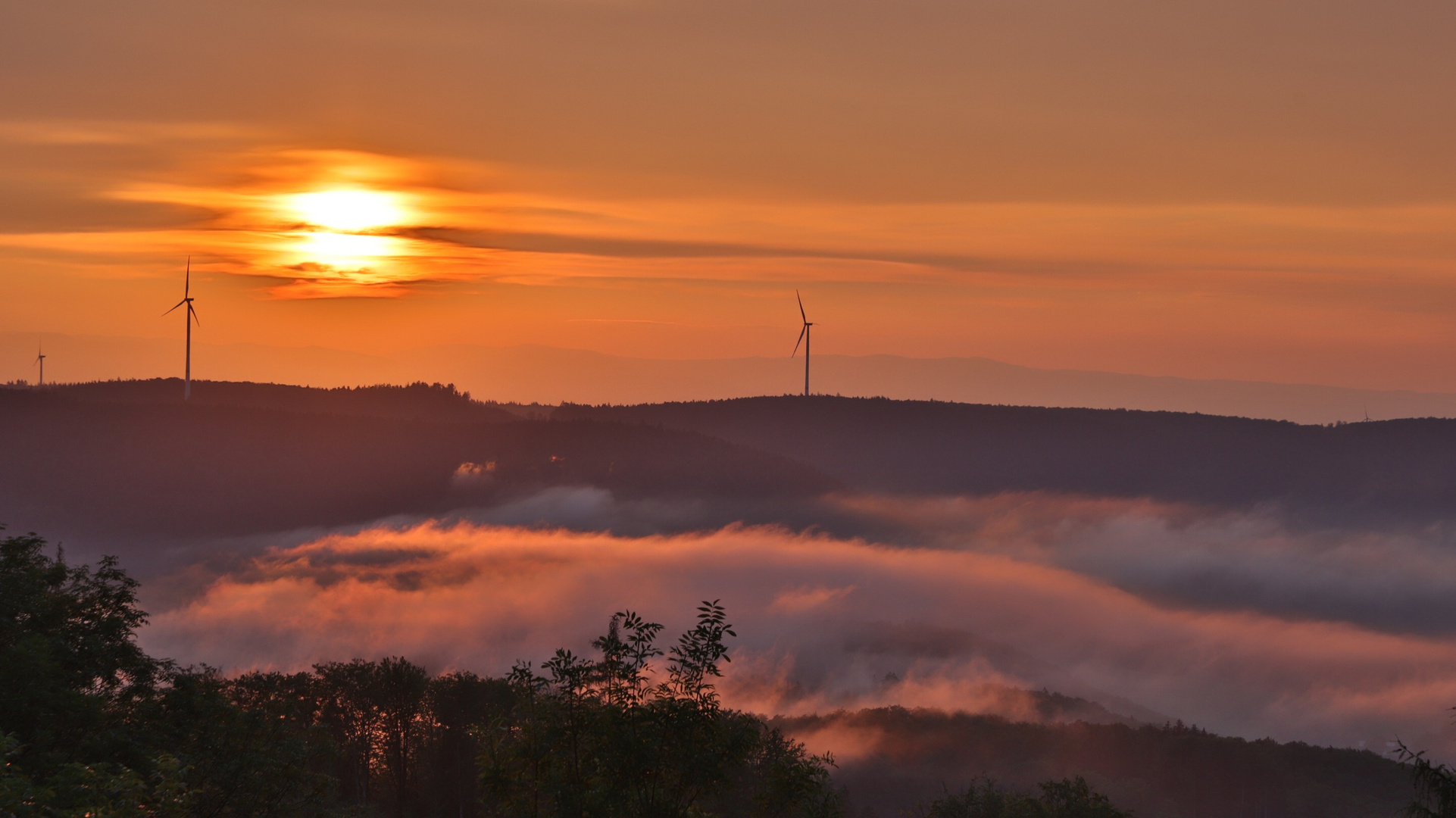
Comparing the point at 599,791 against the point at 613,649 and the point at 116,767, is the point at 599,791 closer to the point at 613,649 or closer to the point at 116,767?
the point at 613,649

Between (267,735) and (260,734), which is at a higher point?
(260,734)

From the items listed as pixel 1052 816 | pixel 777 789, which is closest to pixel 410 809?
pixel 1052 816

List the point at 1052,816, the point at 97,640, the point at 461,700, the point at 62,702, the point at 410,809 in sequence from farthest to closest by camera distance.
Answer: the point at 461,700 < the point at 410,809 < the point at 1052,816 < the point at 97,640 < the point at 62,702

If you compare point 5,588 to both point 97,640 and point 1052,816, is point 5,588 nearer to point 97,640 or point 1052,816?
point 97,640

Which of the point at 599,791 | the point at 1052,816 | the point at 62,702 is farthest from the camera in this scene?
the point at 1052,816

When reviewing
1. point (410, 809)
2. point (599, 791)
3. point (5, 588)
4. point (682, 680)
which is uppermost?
point (5, 588)

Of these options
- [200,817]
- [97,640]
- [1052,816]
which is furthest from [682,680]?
[1052,816]

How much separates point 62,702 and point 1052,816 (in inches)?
2760

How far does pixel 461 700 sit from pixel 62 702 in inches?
3081

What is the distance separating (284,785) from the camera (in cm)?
4678

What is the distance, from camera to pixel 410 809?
108 m

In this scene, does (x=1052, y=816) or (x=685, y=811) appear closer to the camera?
(x=685, y=811)

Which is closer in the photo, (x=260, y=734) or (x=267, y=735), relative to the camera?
(x=260, y=734)

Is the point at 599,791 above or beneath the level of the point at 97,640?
beneath
